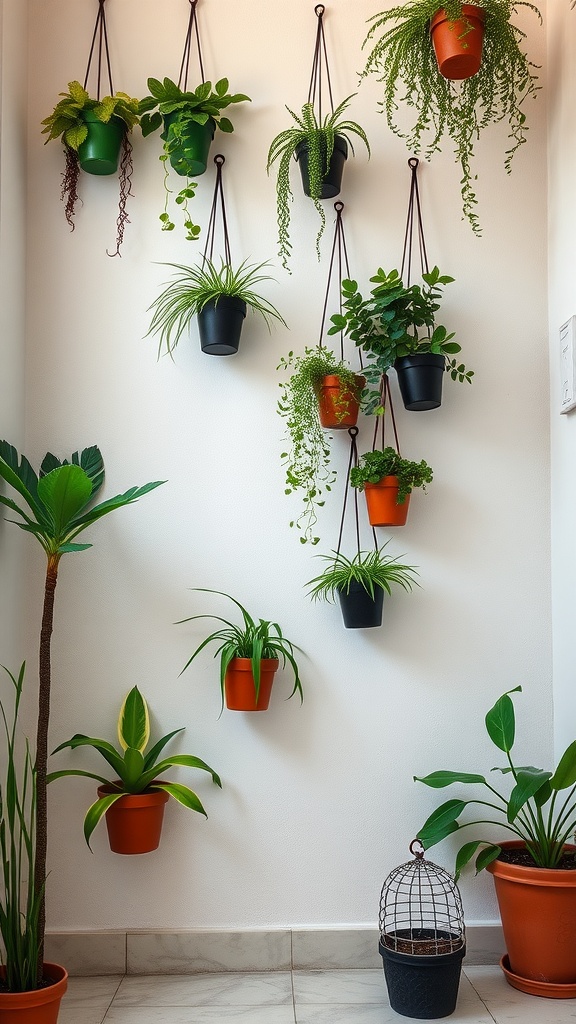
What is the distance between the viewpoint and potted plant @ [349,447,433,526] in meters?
2.52

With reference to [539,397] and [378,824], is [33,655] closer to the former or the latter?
[378,824]

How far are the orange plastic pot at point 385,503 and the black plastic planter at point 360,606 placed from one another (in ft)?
0.66

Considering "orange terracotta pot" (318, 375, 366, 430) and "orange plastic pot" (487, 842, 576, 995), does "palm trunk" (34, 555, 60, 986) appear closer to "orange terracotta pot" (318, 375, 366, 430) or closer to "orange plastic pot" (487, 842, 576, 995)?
"orange terracotta pot" (318, 375, 366, 430)

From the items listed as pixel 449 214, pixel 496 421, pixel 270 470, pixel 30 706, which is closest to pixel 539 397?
pixel 496 421

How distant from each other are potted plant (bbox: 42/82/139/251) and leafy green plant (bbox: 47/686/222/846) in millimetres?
1586

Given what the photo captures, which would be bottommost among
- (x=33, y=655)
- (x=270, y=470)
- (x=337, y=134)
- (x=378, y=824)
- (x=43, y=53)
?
(x=378, y=824)

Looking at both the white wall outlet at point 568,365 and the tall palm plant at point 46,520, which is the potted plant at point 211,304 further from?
the white wall outlet at point 568,365

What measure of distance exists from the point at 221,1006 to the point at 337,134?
2487mm

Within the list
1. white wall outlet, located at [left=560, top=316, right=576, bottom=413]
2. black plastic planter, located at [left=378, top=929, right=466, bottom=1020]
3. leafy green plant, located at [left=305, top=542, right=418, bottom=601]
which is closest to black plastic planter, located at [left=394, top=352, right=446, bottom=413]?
white wall outlet, located at [left=560, top=316, right=576, bottom=413]

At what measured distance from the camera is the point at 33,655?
264 centimetres

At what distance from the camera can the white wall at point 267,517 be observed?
8.52 ft

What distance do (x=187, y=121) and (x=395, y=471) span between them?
1.20m

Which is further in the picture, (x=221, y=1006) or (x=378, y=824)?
(x=378, y=824)

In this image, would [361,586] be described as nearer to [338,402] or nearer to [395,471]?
[395,471]
